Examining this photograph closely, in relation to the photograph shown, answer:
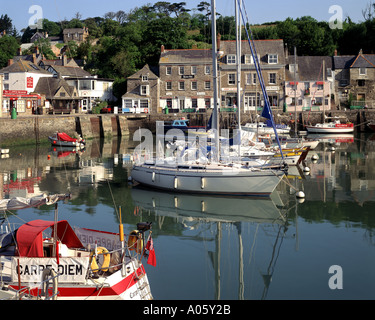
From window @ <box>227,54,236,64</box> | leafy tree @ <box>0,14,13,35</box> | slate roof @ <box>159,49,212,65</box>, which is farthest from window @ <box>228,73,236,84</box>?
leafy tree @ <box>0,14,13,35</box>

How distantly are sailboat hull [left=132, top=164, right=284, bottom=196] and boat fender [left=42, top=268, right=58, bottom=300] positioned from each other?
14232 millimetres

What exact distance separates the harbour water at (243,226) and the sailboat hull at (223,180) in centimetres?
49

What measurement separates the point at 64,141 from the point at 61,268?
3818 cm

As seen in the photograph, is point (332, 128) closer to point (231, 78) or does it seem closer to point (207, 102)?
point (231, 78)

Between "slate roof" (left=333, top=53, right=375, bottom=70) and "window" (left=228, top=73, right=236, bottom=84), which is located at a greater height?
"slate roof" (left=333, top=53, right=375, bottom=70)

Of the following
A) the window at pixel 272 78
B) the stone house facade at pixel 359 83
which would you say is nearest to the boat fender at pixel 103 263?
the window at pixel 272 78

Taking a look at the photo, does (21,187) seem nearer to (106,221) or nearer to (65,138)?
(106,221)

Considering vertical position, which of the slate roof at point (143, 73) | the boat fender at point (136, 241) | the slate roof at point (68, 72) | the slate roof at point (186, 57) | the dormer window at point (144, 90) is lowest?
Answer: the boat fender at point (136, 241)

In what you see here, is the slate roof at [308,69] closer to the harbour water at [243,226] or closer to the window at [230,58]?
the window at [230,58]

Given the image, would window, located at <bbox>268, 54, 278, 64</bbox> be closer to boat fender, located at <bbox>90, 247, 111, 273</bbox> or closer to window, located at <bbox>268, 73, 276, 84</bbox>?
window, located at <bbox>268, 73, 276, 84</bbox>

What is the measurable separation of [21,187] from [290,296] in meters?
19.9

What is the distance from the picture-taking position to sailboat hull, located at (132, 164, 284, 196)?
25469mm

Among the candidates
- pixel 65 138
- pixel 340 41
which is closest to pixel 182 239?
pixel 65 138

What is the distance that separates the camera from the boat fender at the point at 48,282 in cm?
1212
